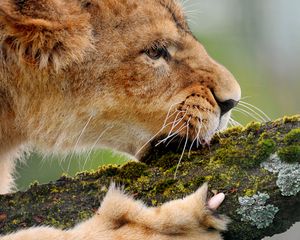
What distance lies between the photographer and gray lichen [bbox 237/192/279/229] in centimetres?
403

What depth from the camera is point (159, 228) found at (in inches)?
164

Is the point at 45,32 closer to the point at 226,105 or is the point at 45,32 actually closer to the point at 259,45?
the point at 226,105

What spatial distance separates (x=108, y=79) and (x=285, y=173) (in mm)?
1337

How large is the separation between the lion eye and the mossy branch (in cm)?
68

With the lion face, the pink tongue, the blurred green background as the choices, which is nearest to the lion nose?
the lion face

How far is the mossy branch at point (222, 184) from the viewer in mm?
4059

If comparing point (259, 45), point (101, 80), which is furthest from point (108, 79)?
point (259, 45)

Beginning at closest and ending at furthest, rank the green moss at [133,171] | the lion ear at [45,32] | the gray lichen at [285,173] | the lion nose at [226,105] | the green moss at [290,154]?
the gray lichen at [285,173], the green moss at [290,154], the green moss at [133,171], the lion ear at [45,32], the lion nose at [226,105]

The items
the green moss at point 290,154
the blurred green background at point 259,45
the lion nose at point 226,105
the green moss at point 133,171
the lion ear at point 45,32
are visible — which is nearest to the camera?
the green moss at point 290,154

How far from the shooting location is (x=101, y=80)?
5.05m

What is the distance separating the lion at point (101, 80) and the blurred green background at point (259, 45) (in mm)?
6404

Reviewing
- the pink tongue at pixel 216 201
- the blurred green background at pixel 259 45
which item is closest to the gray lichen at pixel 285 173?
the pink tongue at pixel 216 201

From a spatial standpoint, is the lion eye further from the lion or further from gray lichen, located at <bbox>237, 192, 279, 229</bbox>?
gray lichen, located at <bbox>237, 192, 279, 229</bbox>

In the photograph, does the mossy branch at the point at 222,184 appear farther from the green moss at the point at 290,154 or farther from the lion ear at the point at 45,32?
the lion ear at the point at 45,32
